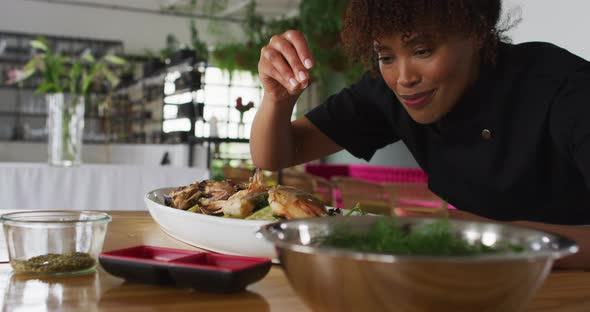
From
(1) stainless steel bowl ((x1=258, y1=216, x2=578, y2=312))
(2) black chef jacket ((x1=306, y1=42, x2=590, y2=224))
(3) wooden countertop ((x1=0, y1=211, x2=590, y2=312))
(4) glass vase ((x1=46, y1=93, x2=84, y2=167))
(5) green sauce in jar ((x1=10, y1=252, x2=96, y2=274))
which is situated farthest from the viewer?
(4) glass vase ((x1=46, y1=93, x2=84, y2=167))

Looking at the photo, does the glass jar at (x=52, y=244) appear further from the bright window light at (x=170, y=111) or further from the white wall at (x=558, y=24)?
the bright window light at (x=170, y=111)

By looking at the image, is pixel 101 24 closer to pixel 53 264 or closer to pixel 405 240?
pixel 53 264

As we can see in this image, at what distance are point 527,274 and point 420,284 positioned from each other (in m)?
0.08

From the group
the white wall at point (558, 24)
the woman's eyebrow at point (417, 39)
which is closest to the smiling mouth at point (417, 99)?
the woman's eyebrow at point (417, 39)

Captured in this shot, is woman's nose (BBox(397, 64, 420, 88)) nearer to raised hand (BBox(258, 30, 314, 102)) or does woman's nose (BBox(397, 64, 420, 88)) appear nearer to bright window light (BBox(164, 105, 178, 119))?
raised hand (BBox(258, 30, 314, 102))

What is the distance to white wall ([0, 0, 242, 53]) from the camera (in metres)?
9.17

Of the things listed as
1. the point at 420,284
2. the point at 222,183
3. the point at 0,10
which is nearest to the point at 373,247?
the point at 420,284

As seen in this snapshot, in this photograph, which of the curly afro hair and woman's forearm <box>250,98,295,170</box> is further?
woman's forearm <box>250,98,295,170</box>

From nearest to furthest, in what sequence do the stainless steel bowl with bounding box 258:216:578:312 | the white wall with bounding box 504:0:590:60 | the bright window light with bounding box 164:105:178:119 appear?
the stainless steel bowl with bounding box 258:216:578:312
the white wall with bounding box 504:0:590:60
the bright window light with bounding box 164:105:178:119

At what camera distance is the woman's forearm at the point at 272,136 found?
1.34 metres

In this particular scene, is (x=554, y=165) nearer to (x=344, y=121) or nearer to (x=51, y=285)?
(x=344, y=121)

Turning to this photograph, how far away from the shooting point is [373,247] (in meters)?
0.46

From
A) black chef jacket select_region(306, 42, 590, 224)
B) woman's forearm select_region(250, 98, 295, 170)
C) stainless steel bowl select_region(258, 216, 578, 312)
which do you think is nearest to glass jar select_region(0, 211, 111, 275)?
stainless steel bowl select_region(258, 216, 578, 312)

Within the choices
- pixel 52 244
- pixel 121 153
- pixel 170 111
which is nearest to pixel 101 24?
pixel 170 111
